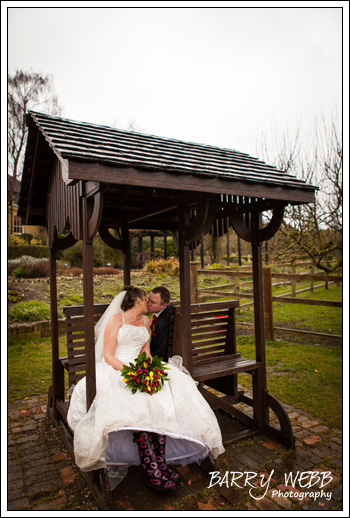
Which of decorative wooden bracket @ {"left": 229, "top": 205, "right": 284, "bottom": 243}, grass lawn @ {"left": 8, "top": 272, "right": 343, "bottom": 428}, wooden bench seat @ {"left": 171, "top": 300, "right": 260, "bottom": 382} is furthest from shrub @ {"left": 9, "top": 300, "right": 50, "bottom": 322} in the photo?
decorative wooden bracket @ {"left": 229, "top": 205, "right": 284, "bottom": 243}

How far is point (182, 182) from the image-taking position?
11.1 ft

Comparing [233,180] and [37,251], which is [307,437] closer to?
[233,180]

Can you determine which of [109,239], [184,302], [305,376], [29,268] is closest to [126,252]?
[109,239]

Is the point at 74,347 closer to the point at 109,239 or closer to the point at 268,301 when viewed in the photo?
the point at 109,239

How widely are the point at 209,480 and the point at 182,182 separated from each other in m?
2.96

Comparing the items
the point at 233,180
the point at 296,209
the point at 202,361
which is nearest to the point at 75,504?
the point at 202,361

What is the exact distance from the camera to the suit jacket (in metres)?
4.13

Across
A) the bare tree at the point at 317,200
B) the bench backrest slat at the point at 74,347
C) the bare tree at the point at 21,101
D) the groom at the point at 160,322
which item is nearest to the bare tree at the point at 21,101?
the bare tree at the point at 21,101

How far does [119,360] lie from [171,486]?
1292 mm

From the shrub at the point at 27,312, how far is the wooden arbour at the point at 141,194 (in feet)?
15.4

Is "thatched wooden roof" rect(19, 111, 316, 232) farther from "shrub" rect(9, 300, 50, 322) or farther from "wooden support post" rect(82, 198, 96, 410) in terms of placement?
"shrub" rect(9, 300, 50, 322)

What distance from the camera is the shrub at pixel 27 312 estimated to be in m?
9.34

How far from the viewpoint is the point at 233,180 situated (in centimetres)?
372

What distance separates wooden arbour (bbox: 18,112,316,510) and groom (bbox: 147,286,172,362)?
220 millimetres
